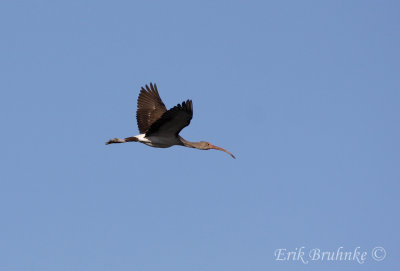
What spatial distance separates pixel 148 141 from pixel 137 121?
249 centimetres

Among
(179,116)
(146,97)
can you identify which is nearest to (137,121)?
(146,97)

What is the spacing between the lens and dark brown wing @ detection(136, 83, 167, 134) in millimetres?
27737

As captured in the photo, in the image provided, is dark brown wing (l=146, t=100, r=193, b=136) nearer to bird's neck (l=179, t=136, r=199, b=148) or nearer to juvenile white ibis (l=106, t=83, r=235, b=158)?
juvenile white ibis (l=106, t=83, r=235, b=158)

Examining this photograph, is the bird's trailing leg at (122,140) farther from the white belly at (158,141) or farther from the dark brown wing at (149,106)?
the dark brown wing at (149,106)

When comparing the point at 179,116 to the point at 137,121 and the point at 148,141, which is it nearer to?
the point at 148,141

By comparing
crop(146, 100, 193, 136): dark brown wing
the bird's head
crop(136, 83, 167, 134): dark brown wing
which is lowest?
crop(146, 100, 193, 136): dark brown wing

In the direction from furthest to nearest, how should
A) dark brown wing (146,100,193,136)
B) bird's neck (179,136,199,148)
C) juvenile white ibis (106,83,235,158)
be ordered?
bird's neck (179,136,199,148) → juvenile white ibis (106,83,235,158) → dark brown wing (146,100,193,136)

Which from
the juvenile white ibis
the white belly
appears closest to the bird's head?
the juvenile white ibis

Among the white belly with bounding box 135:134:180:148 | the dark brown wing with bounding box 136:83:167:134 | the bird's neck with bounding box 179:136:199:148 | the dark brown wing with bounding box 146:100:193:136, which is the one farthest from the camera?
the dark brown wing with bounding box 136:83:167:134

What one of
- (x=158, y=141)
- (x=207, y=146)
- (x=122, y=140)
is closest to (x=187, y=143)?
(x=207, y=146)

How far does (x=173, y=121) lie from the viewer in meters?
23.6

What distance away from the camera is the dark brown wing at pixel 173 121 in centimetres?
2220

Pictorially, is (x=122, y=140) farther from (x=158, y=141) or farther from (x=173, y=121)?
(x=173, y=121)

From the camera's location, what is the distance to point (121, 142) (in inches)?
1019
